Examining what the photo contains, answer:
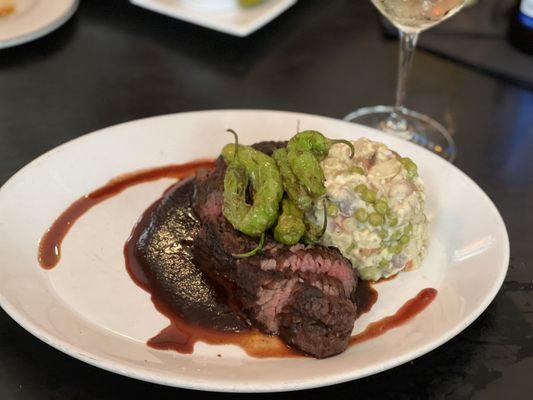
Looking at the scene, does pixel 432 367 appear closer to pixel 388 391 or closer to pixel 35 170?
pixel 388 391

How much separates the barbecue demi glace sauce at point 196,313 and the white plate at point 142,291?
0.8 inches

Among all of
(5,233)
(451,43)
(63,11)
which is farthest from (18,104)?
(451,43)

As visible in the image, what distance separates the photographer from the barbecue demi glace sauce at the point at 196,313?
5.49 ft

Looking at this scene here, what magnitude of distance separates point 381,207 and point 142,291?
0.67 metres

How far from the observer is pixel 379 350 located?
5.20 feet

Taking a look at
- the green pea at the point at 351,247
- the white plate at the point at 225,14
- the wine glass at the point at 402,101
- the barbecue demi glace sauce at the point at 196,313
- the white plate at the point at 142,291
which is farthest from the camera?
the white plate at the point at 225,14

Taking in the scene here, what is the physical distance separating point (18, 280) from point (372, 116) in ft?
4.98

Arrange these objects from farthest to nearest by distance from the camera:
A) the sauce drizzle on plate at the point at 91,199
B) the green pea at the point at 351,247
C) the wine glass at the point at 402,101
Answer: the wine glass at the point at 402,101 < the sauce drizzle on plate at the point at 91,199 < the green pea at the point at 351,247

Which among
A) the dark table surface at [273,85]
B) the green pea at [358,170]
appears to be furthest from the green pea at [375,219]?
the dark table surface at [273,85]

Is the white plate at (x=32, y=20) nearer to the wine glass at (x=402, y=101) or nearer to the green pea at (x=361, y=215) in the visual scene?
the wine glass at (x=402, y=101)

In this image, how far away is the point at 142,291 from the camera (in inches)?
71.6

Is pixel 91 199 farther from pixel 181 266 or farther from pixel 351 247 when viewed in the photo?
pixel 351 247

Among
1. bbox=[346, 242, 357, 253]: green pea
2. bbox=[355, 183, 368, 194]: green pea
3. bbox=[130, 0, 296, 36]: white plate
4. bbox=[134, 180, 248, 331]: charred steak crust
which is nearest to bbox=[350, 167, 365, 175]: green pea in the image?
bbox=[355, 183, 368, 194]: green pea

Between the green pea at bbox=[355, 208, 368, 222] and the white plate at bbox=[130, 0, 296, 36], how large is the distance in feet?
4.41
